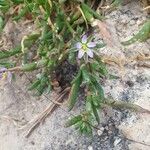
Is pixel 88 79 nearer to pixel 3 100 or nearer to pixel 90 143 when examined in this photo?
pixel 90 143

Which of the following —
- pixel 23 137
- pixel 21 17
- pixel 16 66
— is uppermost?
pixel 21 17

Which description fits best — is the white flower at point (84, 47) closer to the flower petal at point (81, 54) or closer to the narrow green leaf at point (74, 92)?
the flower petal at point (81, 54)

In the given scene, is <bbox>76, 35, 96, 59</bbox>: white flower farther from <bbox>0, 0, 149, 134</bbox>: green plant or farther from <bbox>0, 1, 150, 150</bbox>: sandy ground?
<bbox>0, 1, 150, 150</bbox>: sandy ground

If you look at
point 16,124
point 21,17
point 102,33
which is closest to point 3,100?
point 16,124

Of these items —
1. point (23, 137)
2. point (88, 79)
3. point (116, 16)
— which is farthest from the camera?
point (116, 16)

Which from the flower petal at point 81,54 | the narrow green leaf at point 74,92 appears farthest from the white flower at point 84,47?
the narrow green leaf at point 74,92

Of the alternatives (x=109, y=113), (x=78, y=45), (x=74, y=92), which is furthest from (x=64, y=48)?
(x=109, y=113)

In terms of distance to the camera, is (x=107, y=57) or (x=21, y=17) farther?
(x=21, y=17)
